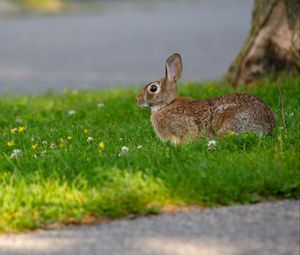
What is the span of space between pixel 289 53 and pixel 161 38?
29.9ft

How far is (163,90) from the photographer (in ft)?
26.4

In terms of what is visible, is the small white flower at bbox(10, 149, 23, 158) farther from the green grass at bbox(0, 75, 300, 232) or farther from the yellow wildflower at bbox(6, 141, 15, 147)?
the yellow wildflower at bbox(6, 141, 15, 147)

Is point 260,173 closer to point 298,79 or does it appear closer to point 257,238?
point 257,238

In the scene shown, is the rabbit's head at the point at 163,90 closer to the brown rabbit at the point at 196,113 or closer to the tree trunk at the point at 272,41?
the brown rabbit at the point at 196,113

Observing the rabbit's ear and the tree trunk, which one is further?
the tree trunk

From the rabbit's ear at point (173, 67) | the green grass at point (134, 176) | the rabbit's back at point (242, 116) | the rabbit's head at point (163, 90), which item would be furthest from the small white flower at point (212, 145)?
the rabbit's ear at point (173, 67)

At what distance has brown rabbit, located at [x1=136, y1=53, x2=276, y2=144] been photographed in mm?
7355

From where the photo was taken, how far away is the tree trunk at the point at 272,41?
10828 mm

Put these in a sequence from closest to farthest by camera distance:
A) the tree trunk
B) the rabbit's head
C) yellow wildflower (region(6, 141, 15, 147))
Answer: yellow wildflower (region(6, 141, 15, 147)), the rabbit's head, the tree trunk

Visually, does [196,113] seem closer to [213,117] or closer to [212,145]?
[213,117]

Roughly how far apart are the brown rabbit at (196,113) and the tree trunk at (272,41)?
307 centimetres

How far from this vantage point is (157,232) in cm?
561

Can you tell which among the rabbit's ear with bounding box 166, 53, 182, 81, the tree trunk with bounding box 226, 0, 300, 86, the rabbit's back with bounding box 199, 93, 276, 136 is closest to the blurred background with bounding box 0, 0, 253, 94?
the tree trunk with bounding box 226, 0, 300, 86

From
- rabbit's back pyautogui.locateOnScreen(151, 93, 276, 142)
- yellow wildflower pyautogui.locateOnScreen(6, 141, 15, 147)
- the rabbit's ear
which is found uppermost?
the rabbit's ear
